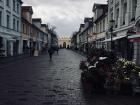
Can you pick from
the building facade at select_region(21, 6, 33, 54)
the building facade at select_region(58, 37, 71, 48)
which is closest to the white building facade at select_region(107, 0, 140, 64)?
the building facade at select_region(21, 6, 33, 54)

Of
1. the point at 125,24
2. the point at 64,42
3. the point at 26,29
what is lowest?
the point at 125,24

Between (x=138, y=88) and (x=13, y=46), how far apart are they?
3287 cm

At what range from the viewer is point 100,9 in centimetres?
4888

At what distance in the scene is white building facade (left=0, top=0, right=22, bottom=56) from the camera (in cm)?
3331

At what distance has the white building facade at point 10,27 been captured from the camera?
33312mm

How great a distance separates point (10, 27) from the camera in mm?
37750

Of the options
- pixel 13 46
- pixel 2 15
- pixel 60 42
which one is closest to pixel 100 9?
pixel 13 46

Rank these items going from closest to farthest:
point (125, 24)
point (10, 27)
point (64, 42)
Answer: point (125, 24) < point (10, 27) < point (64, 42)

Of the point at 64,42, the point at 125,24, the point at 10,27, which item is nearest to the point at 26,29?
the point at 10,27

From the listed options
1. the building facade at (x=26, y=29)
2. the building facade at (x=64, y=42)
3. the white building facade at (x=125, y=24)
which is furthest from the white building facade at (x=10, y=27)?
the building facade at (x=64, y=42)

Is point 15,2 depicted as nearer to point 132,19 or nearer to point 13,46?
point 13,46

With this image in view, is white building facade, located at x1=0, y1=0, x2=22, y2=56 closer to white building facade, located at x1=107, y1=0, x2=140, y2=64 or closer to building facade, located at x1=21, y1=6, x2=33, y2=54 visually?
building facade, located at x1=21, y1=6, x2=33, y2=54

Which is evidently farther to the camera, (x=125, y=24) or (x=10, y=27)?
(x=10, y=27)

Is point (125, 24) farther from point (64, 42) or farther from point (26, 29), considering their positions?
point (64, 42)
